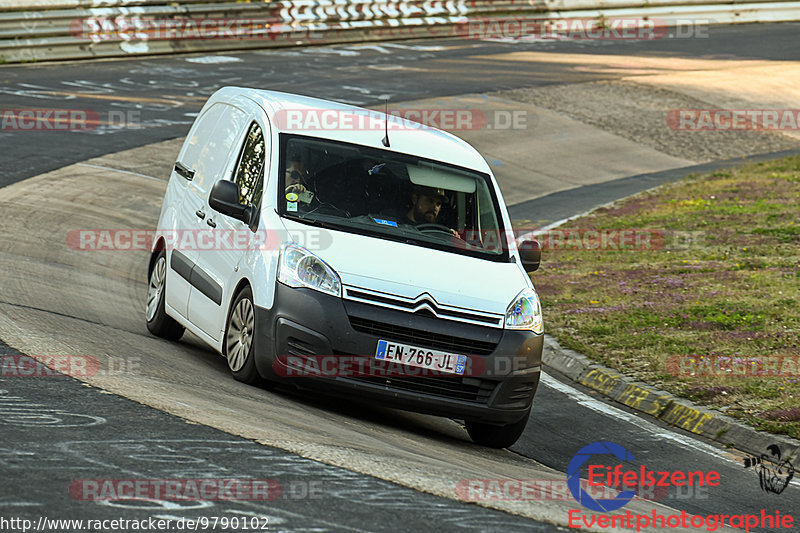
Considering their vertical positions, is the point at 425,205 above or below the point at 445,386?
above

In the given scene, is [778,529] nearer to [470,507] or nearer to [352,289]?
[470,507]

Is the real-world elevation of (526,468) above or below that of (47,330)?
below

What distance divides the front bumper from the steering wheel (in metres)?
1.03

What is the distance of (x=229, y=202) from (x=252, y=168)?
55 centimetres

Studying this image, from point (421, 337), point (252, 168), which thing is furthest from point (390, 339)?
point (252, 168)

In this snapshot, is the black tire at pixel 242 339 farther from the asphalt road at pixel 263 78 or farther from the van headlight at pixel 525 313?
the asphalt road at pixel 263 78

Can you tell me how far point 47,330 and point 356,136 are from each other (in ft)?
8.59

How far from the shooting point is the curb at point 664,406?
8.26 meters

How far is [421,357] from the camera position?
7211 millimetres

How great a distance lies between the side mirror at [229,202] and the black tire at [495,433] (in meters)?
2.12

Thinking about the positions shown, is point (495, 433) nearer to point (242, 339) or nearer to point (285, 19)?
point (242, 339)

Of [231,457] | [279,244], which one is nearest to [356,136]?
[279,244]

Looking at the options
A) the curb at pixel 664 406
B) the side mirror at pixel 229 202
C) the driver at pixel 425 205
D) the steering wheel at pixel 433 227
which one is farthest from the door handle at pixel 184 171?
the curb at pixel 664 406

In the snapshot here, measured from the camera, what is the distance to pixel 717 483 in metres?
7.51
